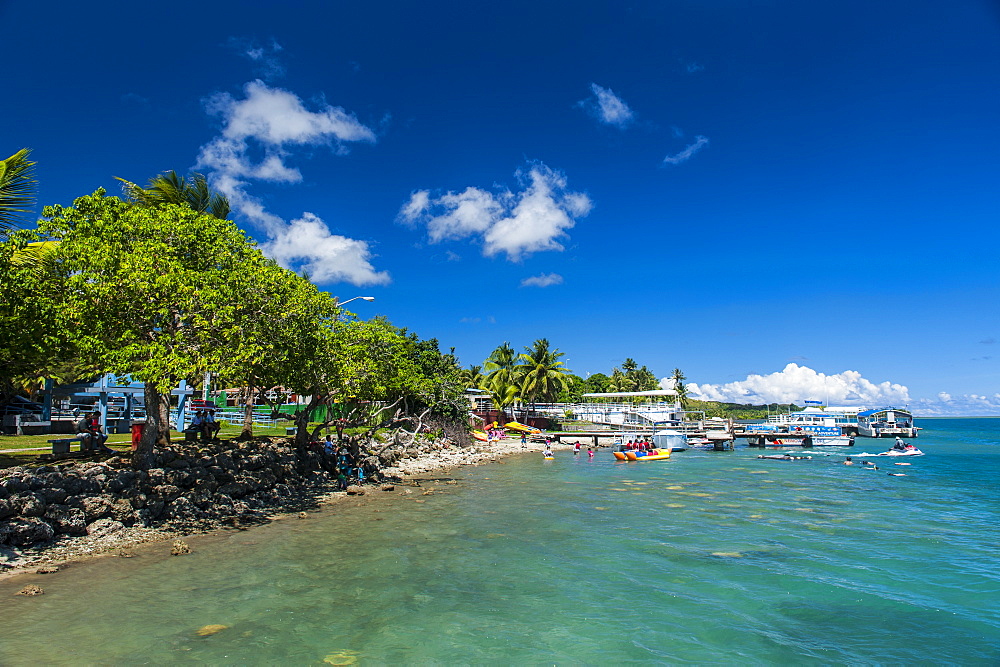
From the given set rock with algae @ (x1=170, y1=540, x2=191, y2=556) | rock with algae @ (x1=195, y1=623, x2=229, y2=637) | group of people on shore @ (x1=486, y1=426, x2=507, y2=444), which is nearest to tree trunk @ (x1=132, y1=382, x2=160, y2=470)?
rock with algae @ (x1=170, y1=540, x2=191, y2=556)

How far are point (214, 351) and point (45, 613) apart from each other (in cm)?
784

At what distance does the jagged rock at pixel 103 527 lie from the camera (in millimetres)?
15234

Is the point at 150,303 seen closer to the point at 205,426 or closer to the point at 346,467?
the point at 205,426

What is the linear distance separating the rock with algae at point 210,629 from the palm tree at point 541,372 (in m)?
60.4

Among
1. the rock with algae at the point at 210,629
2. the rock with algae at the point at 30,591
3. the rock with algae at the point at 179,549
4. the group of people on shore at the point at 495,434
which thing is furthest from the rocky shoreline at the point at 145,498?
the group of people on shore at the point at 495,434

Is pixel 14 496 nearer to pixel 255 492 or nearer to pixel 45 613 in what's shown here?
pixel 45 613

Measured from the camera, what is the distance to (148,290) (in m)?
16.2

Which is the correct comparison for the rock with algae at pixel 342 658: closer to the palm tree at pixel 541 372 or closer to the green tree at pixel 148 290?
the green tree at pixel 148 290

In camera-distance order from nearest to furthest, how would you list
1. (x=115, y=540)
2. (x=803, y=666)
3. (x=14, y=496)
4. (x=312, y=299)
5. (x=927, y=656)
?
(x=803, y=666) → (x=927, y=656) → (x=14, y=496) → (x=115, y=540) → (x=312, y=299)

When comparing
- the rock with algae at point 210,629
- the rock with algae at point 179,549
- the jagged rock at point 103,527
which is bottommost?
the rock with algae at point 210,629

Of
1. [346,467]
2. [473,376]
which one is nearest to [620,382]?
[473,376]

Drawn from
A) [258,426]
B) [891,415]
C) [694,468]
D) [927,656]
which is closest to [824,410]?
[891,415]

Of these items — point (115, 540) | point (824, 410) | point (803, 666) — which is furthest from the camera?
point (824, 410)

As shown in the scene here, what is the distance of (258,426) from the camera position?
4131cm
